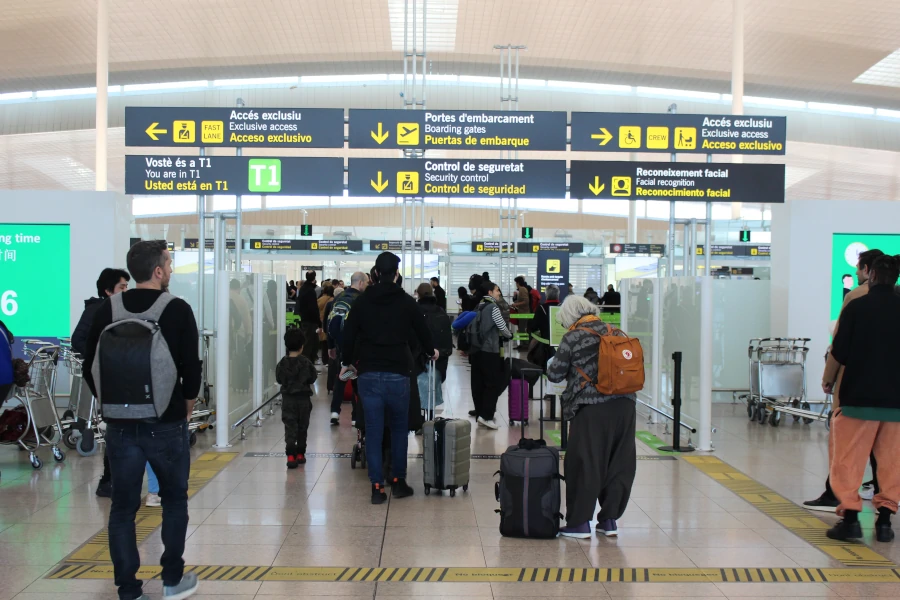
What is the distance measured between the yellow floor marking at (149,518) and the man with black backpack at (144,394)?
36.9 inches

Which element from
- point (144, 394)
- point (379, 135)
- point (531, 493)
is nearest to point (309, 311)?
point (379, 135)

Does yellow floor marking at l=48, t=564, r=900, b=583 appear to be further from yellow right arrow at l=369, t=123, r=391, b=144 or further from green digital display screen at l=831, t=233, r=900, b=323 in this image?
green digital display screen at l=831, t=233, r=900, b=323

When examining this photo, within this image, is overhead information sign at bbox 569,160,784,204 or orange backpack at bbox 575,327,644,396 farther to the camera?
overhead information sign at bbox 569,160,784,204

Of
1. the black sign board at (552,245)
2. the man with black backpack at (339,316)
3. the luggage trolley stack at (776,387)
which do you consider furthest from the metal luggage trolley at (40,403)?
Result: the black sign board at (552,245)

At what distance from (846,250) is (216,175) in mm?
A: 7992

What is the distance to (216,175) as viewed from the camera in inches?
387

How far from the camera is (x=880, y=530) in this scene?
5.34m

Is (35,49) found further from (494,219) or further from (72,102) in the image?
(494,219)

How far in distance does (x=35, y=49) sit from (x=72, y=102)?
6.10m

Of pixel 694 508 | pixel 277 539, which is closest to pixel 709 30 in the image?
pixel 694 508

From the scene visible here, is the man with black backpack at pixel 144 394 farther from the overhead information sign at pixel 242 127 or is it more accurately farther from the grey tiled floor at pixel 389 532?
the overhead information sign at pixel 242 127

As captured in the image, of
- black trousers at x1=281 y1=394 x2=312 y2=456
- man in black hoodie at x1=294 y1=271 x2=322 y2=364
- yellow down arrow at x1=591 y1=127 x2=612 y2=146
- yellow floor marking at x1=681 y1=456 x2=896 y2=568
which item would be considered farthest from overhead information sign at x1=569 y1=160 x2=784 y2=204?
black trousers at x1=281 y1=394 x2=312 y2=456

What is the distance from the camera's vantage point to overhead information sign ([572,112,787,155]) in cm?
1007

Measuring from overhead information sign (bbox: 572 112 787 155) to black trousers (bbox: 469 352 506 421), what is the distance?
8.94ft
